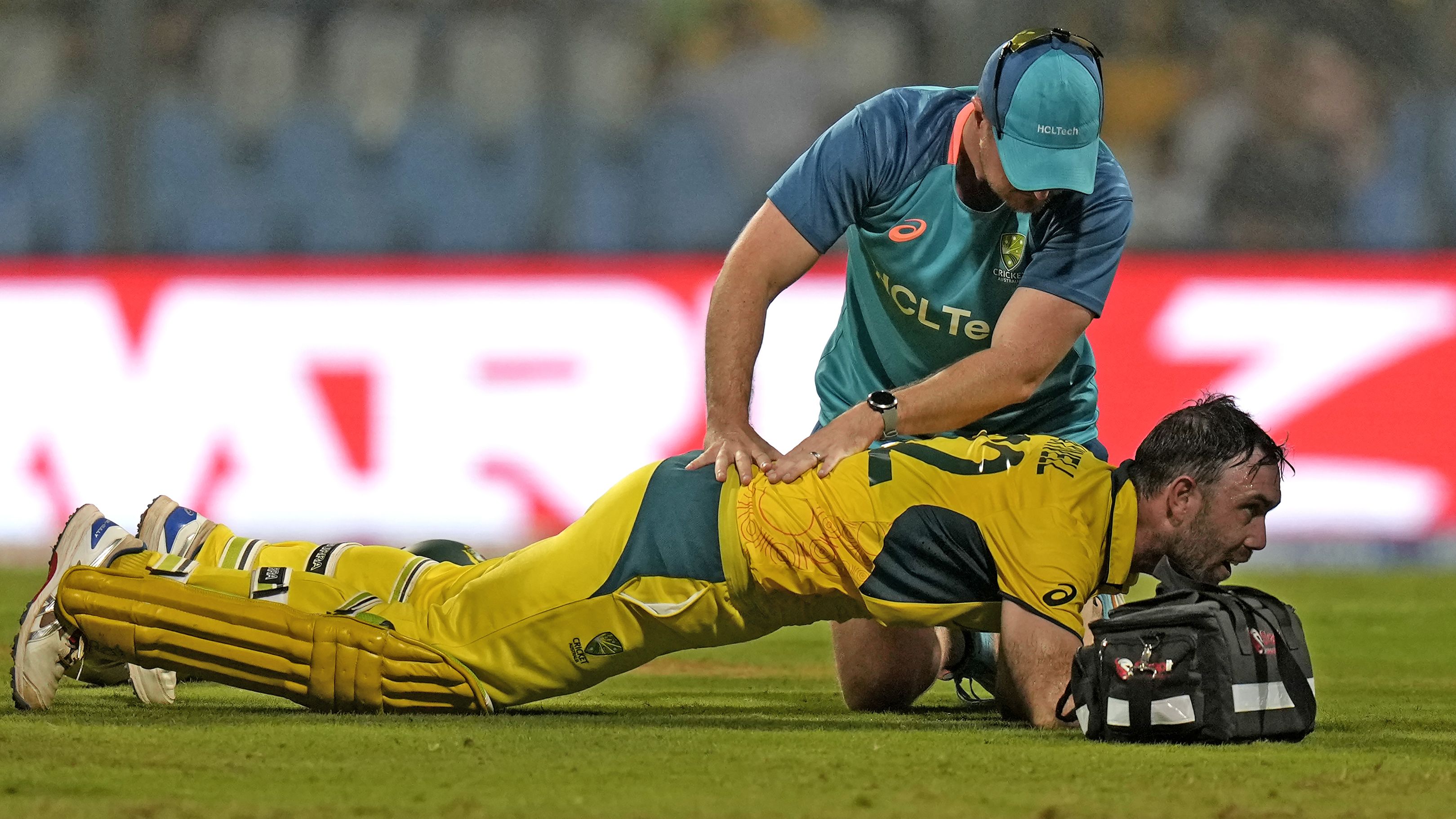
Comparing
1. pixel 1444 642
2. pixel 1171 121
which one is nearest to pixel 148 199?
pixel 1171 121

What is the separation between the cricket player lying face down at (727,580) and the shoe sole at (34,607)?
13mm

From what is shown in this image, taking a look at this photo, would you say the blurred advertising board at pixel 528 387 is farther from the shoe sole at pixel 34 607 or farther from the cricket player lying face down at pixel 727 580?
the cricket player lying face down at pixel 727 580

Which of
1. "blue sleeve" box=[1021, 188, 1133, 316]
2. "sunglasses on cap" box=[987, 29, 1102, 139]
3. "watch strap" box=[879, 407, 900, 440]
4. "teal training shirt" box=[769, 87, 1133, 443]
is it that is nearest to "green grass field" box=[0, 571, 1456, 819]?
"watch strap" box=[879, 407, 900, 440]

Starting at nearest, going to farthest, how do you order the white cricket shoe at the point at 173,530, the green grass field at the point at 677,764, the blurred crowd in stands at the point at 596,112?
the green grass field at the point at 677,764, the white cricket shoe at the point at 173,530, the blurred crowd in stands at the point at 596,112

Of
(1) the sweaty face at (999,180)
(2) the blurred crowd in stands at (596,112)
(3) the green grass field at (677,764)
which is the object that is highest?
(2) the blurred crowd in stands at (596,112)

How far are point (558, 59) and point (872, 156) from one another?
505cm

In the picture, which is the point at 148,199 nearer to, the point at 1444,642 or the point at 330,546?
the point at 330,546

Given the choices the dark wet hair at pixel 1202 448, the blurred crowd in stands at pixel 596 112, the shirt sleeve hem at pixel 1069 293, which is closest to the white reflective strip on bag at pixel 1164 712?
the dark wet hair at pixel 1202 448

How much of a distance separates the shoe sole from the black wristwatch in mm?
1693

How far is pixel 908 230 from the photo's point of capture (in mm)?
4605

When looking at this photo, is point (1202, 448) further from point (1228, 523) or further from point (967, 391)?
point (967, 391)

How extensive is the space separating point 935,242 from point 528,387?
4.17 m

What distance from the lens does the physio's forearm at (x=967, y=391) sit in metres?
4.15

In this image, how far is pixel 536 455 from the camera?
27.9ft
